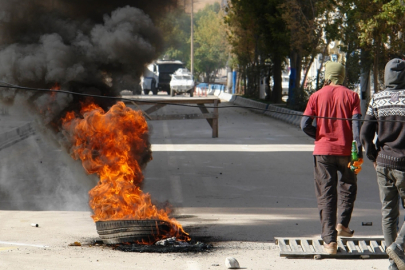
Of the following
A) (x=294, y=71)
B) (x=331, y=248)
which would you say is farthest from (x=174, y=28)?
(x=294, y=71)

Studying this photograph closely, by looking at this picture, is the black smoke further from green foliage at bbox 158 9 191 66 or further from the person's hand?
the person's hand

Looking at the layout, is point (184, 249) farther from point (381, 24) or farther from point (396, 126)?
point (381, 24)

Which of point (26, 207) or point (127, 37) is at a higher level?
point (127, 37)

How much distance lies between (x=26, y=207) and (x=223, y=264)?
3.87m

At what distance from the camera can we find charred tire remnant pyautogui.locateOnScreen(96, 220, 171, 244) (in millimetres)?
5773

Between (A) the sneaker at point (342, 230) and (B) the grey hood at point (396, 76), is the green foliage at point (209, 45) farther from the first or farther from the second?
(B) the grey hood at point (396, 76)

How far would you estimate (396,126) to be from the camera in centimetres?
503

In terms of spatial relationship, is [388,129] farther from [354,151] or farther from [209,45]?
[209,45]

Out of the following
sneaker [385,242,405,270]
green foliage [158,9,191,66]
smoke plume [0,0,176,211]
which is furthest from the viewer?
green foliage [158,9,191,66]

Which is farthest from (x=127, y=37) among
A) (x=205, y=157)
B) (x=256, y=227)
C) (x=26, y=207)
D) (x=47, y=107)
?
(x=205, y=157)

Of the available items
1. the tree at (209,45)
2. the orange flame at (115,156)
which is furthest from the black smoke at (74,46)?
the tree at (209,45)

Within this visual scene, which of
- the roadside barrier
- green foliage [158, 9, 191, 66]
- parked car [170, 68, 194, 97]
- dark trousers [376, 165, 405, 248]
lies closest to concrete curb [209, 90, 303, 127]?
the roadside barrier

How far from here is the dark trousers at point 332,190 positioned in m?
5.55

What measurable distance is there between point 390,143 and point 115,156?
3.08m
